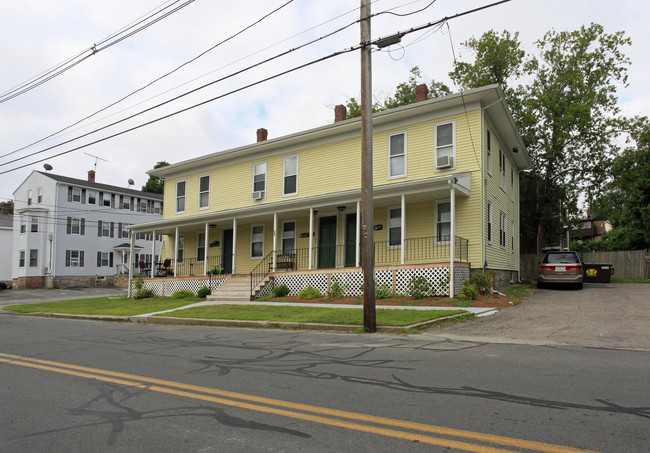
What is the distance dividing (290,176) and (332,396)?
57.7 ft

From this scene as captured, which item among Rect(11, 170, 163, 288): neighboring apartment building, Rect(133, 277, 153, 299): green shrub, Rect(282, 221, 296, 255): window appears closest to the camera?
Rect(282, 221, 296, 255): window

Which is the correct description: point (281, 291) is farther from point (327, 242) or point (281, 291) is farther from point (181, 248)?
point (181, 248)

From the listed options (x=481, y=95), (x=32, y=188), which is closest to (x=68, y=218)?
(x=32, y=188)

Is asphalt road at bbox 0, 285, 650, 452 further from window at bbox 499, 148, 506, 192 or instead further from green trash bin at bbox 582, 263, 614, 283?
green trash bin at bbox 582, 263, 614, 283

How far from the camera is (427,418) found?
14.2 feet

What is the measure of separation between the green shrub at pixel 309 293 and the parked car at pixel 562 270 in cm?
949

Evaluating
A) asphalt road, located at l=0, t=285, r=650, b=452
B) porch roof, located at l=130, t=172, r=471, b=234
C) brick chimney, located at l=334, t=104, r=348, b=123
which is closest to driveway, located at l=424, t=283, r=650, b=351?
asphalt road, located at l=0, t=285, r=650, b=452

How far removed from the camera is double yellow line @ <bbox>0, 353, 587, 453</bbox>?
3.68 m

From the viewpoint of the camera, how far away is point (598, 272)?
79.1ft

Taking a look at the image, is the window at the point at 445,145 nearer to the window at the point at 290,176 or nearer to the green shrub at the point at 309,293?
the green shrub at the point at 309,293

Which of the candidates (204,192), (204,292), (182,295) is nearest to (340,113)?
(204,192)

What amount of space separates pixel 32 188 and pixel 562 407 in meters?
50.4

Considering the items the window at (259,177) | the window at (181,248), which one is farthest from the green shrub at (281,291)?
the window at (181,248)

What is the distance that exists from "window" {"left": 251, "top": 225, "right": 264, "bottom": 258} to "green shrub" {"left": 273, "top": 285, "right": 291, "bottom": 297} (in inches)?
183
